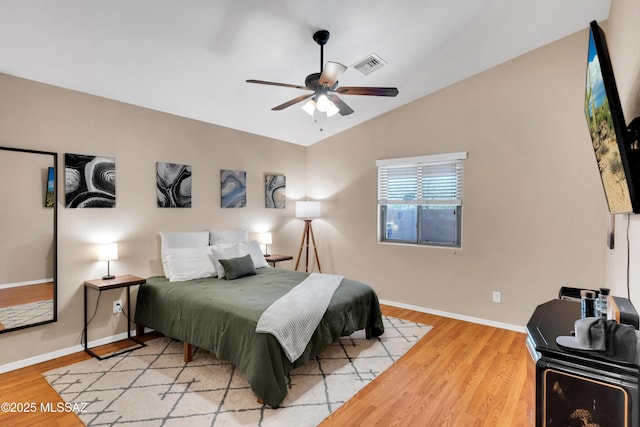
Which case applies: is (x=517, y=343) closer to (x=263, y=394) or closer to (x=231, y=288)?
(x=263, y=394)

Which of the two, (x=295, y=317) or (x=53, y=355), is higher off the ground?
(x=295, y=317)

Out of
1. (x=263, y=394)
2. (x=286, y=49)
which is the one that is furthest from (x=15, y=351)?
(x=286, y=49)

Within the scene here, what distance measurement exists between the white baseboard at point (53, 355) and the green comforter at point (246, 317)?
28cm

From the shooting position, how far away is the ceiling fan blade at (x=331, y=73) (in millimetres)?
2402

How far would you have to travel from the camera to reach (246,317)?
8.09 ft

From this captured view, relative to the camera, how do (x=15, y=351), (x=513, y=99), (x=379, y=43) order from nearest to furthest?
(x=15, y=351) → (x=379, y=43) → (x=513, y=99)

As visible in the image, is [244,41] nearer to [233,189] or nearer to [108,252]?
[233,189]

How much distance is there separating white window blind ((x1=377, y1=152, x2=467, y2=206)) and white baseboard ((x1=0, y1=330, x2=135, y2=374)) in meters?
3.74

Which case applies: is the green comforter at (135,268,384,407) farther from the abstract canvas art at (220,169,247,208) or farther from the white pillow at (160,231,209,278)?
the abstract canvas art at (220,169,247,208)

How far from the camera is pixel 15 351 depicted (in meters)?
2.83

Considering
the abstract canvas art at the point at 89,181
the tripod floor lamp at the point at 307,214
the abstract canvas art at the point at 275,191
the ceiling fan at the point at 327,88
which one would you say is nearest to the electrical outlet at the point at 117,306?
the abstract canvas art at the point at 89,181

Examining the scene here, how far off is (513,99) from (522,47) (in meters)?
0.54

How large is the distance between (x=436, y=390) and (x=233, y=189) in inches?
137

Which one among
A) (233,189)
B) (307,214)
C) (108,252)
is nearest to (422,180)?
(307,214)
